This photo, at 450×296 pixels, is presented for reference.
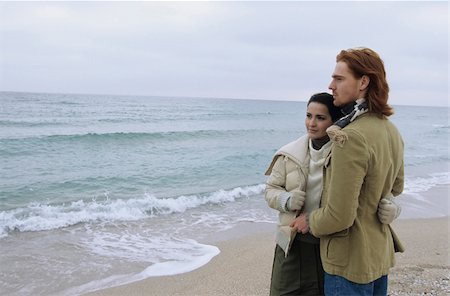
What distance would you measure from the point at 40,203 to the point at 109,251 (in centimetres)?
424

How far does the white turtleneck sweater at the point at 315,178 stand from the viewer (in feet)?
6.96

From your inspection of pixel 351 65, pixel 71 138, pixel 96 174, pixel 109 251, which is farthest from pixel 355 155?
pixel 71 138

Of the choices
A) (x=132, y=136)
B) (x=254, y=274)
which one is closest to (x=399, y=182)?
(x=254, y=274)

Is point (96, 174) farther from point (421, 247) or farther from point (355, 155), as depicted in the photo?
point (355, 155)

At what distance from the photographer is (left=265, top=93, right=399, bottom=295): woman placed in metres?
2.15

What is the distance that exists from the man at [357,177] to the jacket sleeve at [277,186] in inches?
7.8

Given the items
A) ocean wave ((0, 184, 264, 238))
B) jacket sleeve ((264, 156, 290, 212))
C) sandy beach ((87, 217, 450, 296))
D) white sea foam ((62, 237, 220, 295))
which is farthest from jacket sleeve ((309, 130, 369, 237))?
ocean wave ((0, 184, 264, 238))

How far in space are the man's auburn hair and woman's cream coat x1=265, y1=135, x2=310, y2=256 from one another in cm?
48

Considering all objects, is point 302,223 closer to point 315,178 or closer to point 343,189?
point 315,178

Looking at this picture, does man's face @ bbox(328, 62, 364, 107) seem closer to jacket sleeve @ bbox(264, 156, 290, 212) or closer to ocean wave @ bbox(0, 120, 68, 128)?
jacket sleeve @ bbox(264, 156, 290, 212)

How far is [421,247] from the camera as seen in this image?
631 centimetres

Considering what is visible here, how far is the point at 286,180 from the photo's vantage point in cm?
223

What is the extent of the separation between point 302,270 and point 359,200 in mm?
641

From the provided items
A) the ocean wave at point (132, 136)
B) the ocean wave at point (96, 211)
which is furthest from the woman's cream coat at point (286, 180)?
the ocean wave at point (132, 136)
